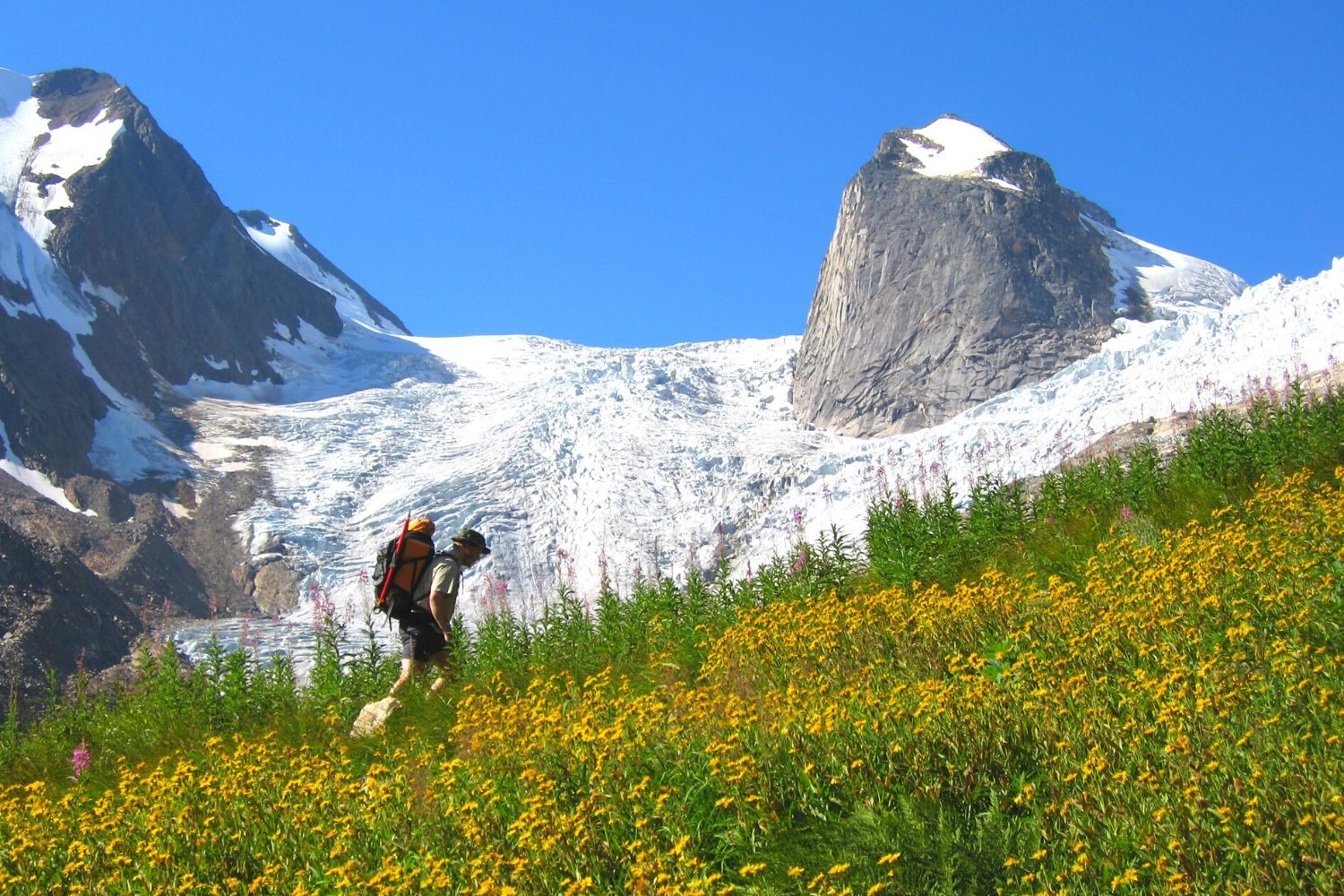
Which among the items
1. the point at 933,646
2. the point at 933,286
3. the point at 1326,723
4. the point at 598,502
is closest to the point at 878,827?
the point at 1326,723

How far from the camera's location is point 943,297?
124m

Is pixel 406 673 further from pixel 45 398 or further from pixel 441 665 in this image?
pixel 45 398

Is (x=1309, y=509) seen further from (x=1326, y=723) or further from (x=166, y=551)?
(x=166, y=551)

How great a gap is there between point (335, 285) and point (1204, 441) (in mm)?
165644

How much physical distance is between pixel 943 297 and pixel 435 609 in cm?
12010

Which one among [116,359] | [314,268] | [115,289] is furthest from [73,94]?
[116,359]

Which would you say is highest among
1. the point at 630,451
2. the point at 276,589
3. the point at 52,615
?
the point at 630,451

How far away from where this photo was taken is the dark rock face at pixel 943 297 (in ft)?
381

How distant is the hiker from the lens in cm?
967

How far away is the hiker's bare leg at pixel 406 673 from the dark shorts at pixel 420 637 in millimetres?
54

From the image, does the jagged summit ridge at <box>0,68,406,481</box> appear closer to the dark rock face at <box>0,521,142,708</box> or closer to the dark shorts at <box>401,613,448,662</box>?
the dark rock face at <box>0,521,142,708</box>

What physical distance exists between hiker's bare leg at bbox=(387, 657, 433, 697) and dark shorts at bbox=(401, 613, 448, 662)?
5 centimetres

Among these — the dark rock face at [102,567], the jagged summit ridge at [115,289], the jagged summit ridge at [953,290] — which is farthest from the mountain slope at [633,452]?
the jagged summit ridge at [953,290]

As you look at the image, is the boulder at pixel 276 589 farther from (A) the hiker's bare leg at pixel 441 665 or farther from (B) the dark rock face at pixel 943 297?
(A) the hiker's bare leg at pixel 441 665
